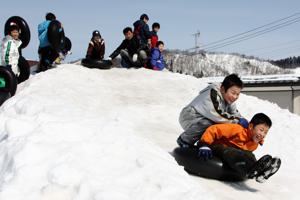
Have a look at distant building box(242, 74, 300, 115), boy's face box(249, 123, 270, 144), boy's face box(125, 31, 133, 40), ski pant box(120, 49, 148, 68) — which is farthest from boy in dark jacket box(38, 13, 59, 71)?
distant building box(242, 74, 300, 115)

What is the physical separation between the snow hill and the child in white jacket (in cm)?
8266

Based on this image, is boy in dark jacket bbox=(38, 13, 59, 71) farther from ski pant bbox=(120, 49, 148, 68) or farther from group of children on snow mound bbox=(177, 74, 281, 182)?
group of children on snow mound bbox=(177, 74, 281, 182)

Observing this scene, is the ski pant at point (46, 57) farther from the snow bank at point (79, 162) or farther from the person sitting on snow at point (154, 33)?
the snow bank at point (79, 162)

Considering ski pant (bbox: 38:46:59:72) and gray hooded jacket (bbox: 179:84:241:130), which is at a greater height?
ski pant (bbox: 38:46:59:72)

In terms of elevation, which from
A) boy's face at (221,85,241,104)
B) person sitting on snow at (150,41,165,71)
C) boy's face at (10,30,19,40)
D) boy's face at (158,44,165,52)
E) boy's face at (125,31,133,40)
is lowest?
boy's face at (221,85,241,104)

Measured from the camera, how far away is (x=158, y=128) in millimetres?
7164

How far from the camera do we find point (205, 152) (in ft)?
15.4

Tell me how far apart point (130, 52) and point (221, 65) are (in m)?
120

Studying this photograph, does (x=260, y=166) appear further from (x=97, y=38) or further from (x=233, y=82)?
(x=97, y=38)

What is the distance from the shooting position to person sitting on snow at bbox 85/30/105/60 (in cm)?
1197

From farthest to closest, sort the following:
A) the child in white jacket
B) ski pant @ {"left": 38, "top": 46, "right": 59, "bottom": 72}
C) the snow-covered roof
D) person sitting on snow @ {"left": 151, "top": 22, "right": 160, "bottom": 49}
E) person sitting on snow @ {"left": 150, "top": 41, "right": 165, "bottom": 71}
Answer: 1. the snow-covered roof
2. person sitting on snow @ {"left": 151, "top": 22, "right": 160, "bottom": 49}
3. person sitting on snow @ {"left": 150, "top": 41, "right": 165, "bottom": 71}
4. ski pant @ {"left": 38, "top": 46, "right": 59, "bottom": 72}
5. the child in white jacket

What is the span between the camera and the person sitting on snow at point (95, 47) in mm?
11969

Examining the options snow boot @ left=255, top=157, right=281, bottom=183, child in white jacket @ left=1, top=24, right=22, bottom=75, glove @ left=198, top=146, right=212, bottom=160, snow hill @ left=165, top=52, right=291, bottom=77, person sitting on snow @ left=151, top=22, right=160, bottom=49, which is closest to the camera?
snow boot @ left=255, top=157, right=281, bottom=183

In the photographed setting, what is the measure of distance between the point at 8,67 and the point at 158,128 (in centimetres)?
353
